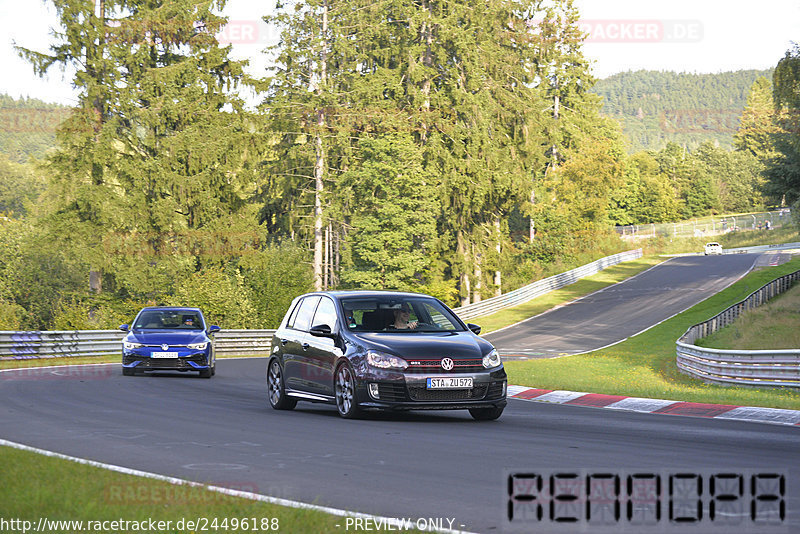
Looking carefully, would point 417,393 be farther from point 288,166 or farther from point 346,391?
point 288,166

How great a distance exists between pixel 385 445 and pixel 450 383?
2502mm

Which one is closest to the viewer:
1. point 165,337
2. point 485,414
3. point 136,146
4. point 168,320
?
point 485,414

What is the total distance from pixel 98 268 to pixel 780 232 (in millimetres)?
82442

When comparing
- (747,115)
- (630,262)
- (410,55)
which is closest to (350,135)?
(410,55)

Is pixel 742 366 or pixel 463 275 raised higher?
pixel 742 366

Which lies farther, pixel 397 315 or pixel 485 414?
pixel 397 315

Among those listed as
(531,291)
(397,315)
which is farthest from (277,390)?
(531,291)

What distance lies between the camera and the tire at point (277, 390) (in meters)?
15.7

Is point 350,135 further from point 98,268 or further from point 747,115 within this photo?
point 747,115

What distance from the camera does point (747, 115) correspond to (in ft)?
652

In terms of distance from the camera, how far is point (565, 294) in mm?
67062

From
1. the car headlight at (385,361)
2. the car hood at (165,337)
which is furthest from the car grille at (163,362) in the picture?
the car headlight at (385,361)

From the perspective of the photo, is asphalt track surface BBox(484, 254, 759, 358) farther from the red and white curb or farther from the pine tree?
the red and white curb

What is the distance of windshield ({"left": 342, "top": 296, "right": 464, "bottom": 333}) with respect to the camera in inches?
568
